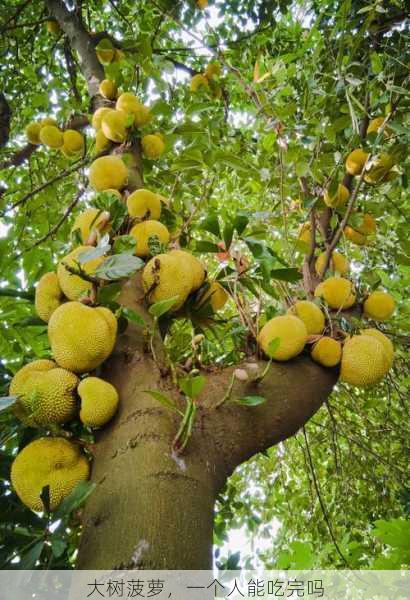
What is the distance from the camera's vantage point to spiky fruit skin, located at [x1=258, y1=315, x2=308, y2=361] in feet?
3.73

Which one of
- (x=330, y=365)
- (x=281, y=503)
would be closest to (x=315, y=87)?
(x=330, y=365)

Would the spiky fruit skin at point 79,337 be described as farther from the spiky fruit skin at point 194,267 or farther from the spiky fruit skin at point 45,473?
the spiky fruit skin at point 194,267

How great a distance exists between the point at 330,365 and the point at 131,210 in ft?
2.31

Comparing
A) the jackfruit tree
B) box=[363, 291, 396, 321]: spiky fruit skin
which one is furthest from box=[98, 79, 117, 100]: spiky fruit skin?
box=[363, 291, 396, 321]: spiky fruit skin

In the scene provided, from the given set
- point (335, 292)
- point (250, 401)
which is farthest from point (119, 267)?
point (335, 292)

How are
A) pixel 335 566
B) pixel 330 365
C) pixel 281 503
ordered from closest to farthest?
pixel 330 365, pixel 335 566, pixel 281 503

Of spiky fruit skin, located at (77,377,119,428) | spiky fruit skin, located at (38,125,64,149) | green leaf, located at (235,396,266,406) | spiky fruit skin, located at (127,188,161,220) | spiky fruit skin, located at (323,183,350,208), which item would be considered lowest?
green leaf, located at (235,396,266,406)

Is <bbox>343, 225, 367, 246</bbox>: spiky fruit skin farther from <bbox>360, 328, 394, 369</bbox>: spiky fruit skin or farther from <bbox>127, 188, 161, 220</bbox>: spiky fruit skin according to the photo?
<bbox>127, 188, 161, 220</bbox>: spiky fruit skin

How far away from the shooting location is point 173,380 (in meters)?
0.98

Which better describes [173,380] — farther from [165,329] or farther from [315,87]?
[315,87]

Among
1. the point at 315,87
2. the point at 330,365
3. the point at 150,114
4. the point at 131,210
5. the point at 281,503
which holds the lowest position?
the point at 281,503

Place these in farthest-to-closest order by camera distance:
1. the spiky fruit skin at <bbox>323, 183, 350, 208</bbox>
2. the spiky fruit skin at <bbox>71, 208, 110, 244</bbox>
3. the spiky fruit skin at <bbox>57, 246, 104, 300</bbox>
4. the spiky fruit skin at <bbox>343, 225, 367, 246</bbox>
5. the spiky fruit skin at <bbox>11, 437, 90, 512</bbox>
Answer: the spiky fruit skin at <bbox>343, 225, 367, 246</bbox>, the spiky fruit skin at <bbox>323, 183, 350, 208</bbox>, the spiky fruit skin at <bbox>71, 208, 110, 244</bbox>, the spiky fruit skin at <bbox>57, 246, 104, 300</bbox>, the spiky fruit skin at <bbox>11, 437, 90, 512</bbox>

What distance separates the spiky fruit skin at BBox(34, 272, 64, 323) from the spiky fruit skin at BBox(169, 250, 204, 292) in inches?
11.8

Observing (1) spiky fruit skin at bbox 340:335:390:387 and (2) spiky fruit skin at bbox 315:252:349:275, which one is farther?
(2) spiky fruit skin at bbox 315:252:349:275
